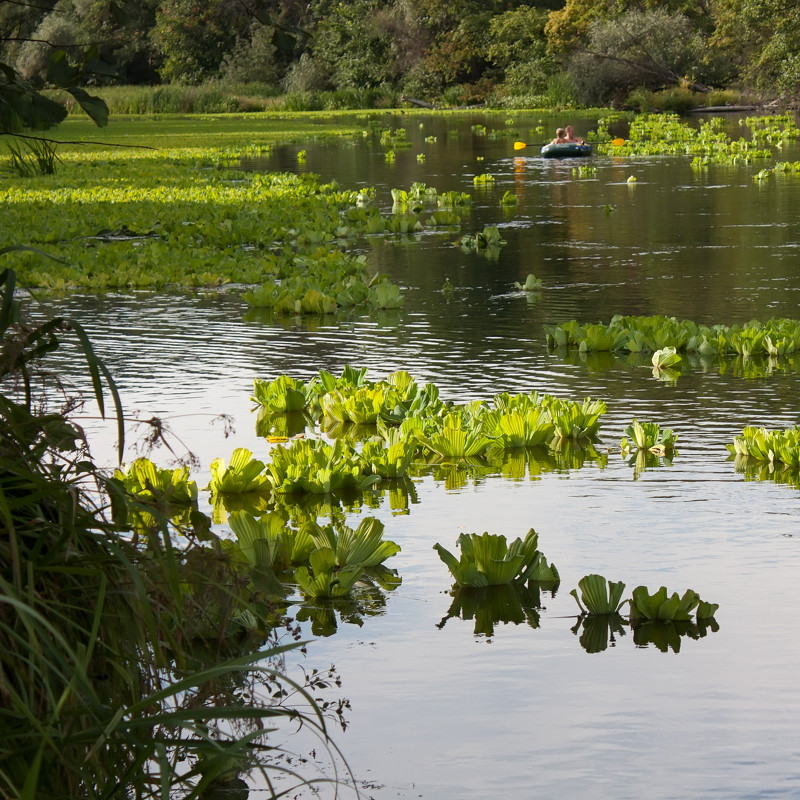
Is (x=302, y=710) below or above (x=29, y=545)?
below

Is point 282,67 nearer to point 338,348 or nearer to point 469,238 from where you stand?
point 469,238

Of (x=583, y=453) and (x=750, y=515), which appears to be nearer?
(x=750, y=515)

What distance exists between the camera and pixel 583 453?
672 centimetres

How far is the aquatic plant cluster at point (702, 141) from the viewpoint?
1078 inches

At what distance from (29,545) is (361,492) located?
3395mm

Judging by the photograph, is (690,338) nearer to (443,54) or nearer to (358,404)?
(358,404)

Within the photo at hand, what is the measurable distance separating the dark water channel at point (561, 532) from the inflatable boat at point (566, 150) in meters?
15.2

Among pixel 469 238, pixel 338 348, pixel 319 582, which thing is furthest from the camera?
pixel 469 238

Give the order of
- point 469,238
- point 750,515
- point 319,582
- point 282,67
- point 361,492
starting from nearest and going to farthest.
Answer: point 319,582 → point 750,515 → point 361,492 → point 469,238 → point 282,67

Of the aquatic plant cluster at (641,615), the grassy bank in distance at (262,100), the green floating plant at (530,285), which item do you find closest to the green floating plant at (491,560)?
the aquatic plant cluster at (641,615)

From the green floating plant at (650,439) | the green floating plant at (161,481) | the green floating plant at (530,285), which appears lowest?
the green floating plant at (530,285)

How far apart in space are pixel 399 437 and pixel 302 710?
2.83m

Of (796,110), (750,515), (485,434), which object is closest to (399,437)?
(485,434)

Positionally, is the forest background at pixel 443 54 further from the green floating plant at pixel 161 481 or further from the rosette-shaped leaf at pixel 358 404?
the green floating plant at pixel 161 481
